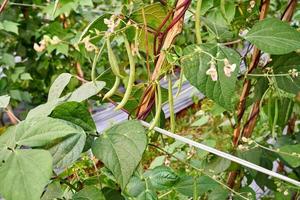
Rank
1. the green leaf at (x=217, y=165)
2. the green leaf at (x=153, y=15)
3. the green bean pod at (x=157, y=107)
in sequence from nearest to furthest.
→ the green bean pod at (x=157, y=107) → the green leaf at (x=153, y=15) → the green leaf at (x=217, y=165)

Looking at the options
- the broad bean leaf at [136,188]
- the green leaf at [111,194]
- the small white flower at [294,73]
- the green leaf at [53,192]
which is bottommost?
the green leaf at [111,194]

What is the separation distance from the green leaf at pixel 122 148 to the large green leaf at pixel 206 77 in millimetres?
84

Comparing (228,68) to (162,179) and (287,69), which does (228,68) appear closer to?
(162,179)

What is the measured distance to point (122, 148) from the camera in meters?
0.52

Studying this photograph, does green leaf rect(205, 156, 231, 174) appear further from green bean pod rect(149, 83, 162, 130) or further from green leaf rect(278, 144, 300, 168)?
green bean pod rect(149, 83, 162, 130)

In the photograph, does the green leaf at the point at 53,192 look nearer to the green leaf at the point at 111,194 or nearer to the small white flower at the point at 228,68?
the green leaf at the point at 111,194

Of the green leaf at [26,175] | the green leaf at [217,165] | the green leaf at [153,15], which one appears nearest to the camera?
the green leaf at [26,175]

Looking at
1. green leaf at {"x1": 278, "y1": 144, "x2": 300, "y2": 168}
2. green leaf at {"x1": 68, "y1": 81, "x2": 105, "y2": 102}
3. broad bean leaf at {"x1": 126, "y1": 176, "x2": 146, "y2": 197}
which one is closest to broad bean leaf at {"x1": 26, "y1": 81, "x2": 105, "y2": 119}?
green leaf at {"x1": 68, "y1": 81, "x2": 105, "y2": 102}

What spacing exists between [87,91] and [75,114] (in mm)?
46

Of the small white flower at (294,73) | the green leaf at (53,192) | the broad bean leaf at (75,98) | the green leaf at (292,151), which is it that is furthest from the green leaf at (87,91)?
the green leaf at (292,151)

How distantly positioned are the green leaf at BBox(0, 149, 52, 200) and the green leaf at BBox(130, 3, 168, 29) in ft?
0.88

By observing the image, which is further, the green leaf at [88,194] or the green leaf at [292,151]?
the green leaf at [292,151]

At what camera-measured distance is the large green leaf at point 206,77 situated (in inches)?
22.4

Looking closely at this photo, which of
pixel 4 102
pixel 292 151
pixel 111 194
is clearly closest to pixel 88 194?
pixel 111 194
